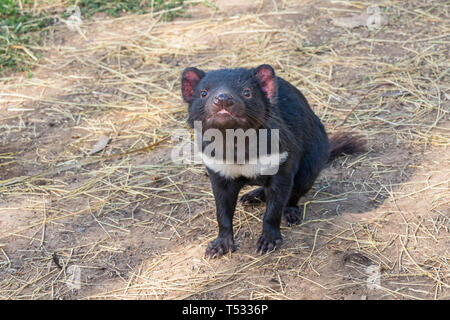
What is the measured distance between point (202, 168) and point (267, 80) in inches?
54.0

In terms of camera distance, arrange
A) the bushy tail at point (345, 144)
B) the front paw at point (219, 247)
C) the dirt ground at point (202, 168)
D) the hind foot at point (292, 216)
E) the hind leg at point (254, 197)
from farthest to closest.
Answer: the bushy tail at point (345, 144)
the hind leg at point (254, 197)
the hind foot at point (292, 216)
the front paw at point (219, 247)
the dirt ground at point (202, 168)

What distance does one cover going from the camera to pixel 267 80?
3531 mm

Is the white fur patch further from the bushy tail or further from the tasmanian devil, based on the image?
the bushy tail

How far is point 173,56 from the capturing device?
6.25 m

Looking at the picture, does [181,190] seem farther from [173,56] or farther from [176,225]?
[173,56]

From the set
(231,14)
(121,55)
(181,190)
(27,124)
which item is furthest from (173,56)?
(181,190)

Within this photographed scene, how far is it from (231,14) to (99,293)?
4.20 metres

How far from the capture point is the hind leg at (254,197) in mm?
4266

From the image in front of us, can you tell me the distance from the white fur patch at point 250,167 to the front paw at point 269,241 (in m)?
0.41

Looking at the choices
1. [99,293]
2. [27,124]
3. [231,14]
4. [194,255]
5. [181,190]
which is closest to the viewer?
[99,293]

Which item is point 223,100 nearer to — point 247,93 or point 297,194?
point 247,93

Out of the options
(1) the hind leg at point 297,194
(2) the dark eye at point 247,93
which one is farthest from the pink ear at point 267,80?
(1) the hind leg at point 297,194

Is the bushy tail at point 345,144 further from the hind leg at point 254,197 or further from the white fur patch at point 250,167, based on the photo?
the white fur patch at point 250,167

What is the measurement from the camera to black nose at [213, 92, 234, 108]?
10.6 feet
